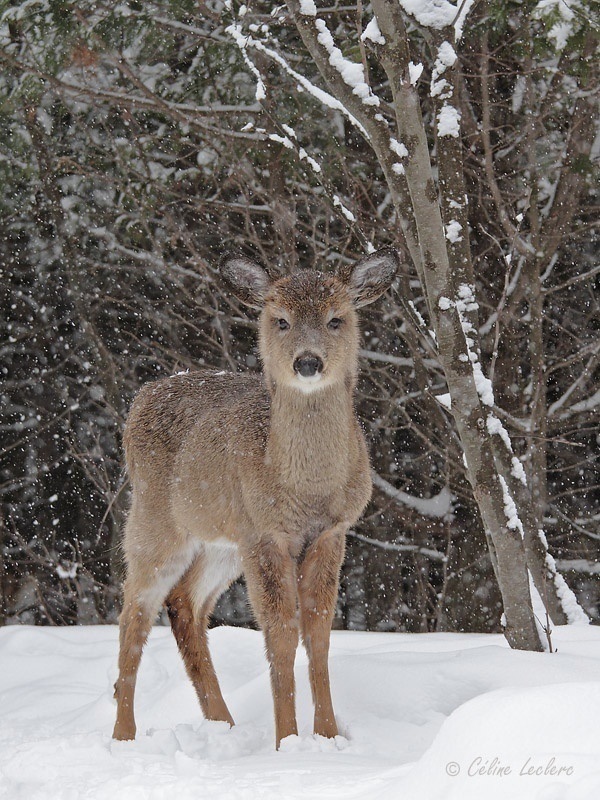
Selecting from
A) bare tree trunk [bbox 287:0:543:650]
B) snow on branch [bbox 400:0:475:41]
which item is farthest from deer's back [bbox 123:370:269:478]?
snow on branch [bbox 400:0:475:41]

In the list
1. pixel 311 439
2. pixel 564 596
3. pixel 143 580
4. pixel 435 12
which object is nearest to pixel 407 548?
pixel 564 596

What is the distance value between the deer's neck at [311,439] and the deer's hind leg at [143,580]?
42.5 inches

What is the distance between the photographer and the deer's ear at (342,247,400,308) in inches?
221

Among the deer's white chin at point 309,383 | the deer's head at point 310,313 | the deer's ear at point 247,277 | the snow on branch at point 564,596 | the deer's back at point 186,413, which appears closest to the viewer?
the deer's white chin at point 309,383

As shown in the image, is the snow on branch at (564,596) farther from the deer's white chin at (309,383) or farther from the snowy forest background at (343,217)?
the deer's white chin at (309,383)

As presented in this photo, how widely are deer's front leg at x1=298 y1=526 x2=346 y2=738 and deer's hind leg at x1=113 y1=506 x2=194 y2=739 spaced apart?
40.4 inches

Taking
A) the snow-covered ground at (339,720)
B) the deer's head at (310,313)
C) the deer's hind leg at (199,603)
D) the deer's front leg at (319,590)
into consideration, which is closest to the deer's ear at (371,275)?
the deer's head at (310,313)

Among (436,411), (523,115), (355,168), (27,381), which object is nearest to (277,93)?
(355,168)

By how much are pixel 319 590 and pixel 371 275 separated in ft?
5.52

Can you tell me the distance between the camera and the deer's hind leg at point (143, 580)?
Answer: 19.3 feet

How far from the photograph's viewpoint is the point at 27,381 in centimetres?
1467

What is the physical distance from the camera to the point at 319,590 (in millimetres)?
5199

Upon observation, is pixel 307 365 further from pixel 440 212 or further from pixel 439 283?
pixel 440 212

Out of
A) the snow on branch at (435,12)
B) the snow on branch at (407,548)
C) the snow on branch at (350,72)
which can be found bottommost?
the snow on branch at (407,548)
